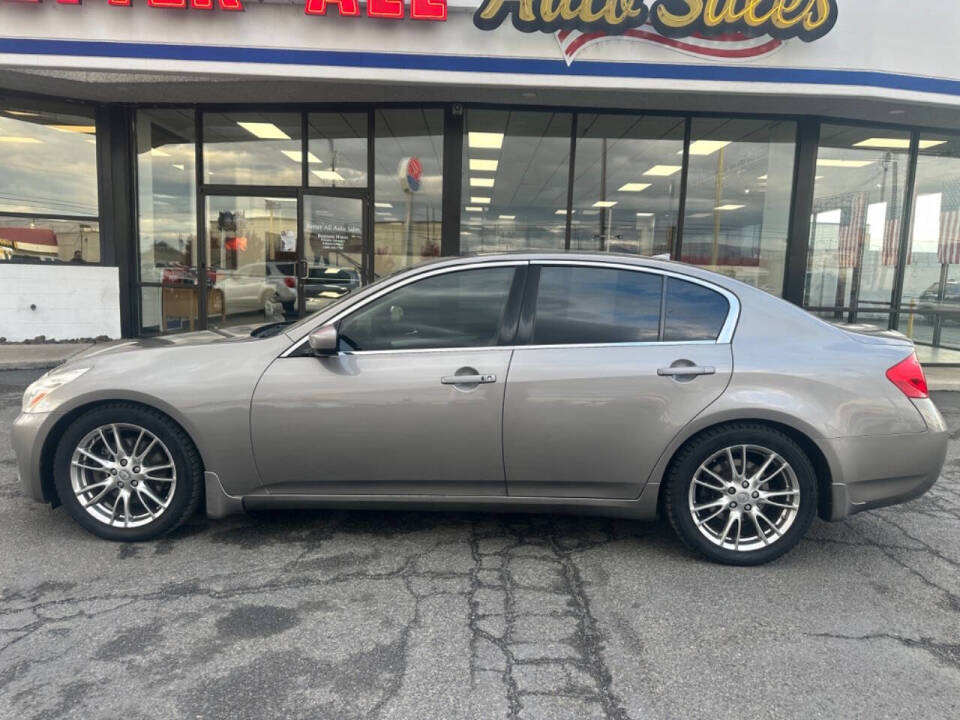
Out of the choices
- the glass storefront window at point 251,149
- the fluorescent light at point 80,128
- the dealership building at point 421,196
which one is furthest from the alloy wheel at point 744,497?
the fluorescent light at point 80,128

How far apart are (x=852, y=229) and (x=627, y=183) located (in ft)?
11.8

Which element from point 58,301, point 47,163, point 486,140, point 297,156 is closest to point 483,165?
point 486,140

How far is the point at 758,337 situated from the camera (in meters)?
3.50

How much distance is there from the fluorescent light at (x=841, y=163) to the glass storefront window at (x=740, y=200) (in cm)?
47

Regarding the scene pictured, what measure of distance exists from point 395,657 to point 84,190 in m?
10.3

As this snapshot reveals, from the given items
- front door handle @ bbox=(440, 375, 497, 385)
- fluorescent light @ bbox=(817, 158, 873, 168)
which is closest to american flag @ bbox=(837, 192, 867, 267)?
fluorescent light @ bbox=(817, 158, 873, 168)

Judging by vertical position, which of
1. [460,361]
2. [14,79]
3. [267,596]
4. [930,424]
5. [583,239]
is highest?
[14,79]

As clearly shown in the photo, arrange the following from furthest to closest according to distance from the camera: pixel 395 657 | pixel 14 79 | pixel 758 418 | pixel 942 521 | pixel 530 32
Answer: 1. pixel 14 79
2. pixel 530 32
3. pixel 942 521
4. pixel 758 418
5. pixel 395 657

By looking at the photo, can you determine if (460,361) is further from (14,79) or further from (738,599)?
(14,79)

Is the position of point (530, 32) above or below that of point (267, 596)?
above

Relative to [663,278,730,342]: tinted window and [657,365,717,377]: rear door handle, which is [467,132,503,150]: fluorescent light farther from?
[657,365,717,377]: rear door handle

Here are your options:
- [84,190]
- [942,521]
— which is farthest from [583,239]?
[84,190]

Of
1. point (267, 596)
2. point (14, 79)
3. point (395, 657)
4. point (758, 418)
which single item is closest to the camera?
point (395, 657)

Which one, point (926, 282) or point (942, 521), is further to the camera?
point (926, 282)
